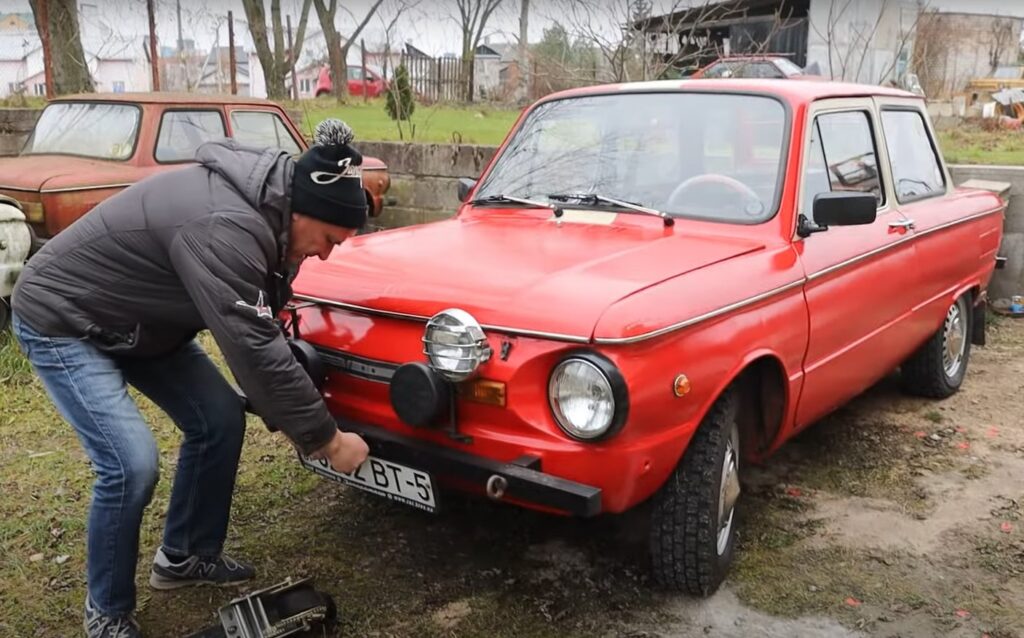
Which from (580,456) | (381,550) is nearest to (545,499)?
(580,456)

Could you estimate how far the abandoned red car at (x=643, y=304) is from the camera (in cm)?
280

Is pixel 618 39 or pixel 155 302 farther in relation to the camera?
pixel 618 39

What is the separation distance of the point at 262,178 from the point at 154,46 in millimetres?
11782

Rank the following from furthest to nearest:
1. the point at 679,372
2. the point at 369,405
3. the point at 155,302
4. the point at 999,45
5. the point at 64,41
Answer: the point at 999,45 → the point at 64,41 → the point at 369,405 → the point at 679,372 → the point at 155,302

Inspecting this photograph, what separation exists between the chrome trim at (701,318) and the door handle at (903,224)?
110 centimetres

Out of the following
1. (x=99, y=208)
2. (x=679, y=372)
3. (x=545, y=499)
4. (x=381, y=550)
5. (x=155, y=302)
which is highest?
(x=99, y=208)

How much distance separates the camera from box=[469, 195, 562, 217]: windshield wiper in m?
3.97

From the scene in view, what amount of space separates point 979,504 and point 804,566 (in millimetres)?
1095

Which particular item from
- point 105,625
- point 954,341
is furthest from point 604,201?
point 954,341

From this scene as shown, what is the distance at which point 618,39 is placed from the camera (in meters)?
10.1

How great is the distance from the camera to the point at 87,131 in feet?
25.4

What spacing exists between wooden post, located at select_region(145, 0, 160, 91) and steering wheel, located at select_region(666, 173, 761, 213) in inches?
429

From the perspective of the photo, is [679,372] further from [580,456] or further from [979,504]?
[979,504]

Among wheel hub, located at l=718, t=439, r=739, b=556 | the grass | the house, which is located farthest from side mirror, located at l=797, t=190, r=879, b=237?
the grass
